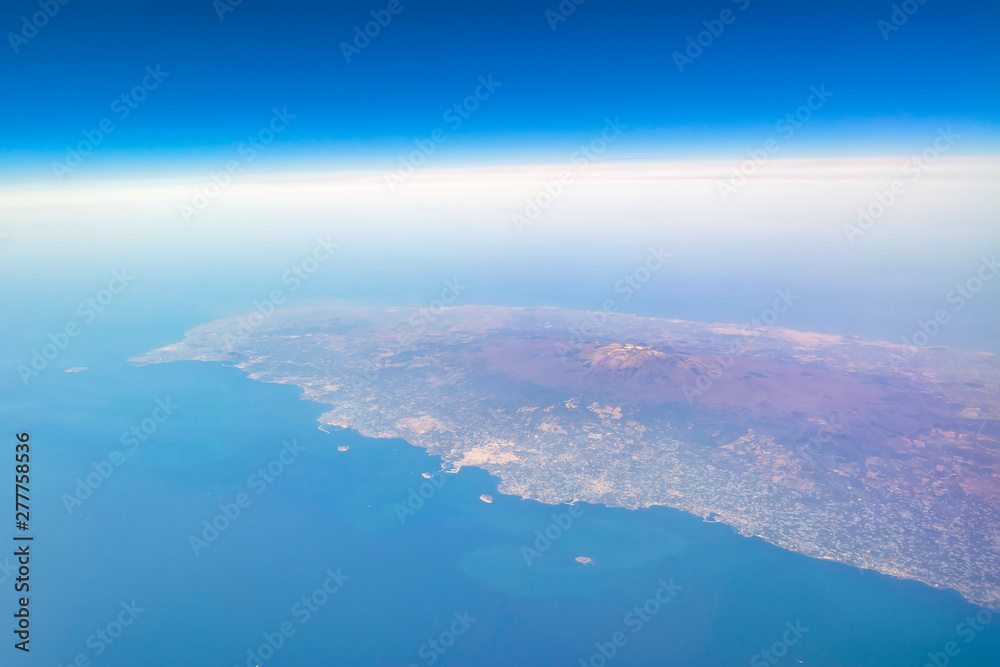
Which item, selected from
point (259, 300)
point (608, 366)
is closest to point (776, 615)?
point (608, 366)

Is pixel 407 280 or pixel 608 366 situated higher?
pixel 407 280

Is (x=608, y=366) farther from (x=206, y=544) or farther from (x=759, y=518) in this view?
A: (x=206, y=544)

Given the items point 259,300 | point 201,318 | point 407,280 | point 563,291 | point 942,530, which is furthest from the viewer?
point 407,280

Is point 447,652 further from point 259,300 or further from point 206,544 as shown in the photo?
point 259,300

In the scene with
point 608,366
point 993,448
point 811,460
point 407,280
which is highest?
point 407,280

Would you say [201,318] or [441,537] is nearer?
[441,537]

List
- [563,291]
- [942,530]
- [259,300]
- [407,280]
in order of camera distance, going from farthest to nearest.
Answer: [407,280] < [563,291] < [259,300] < [942,530]

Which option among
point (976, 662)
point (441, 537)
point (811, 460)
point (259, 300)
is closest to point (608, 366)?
point (811, 460)
